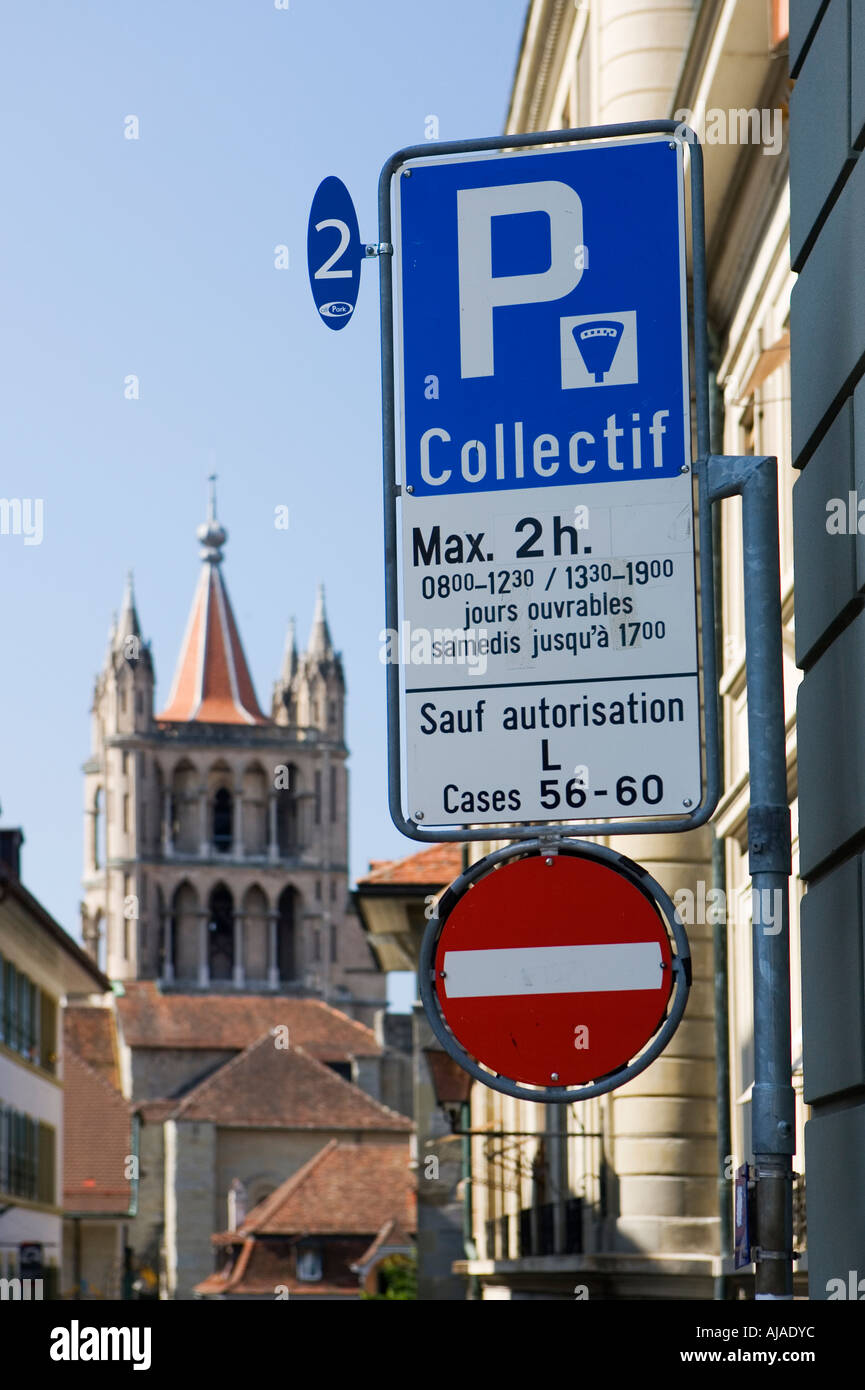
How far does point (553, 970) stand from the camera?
12.8 feet

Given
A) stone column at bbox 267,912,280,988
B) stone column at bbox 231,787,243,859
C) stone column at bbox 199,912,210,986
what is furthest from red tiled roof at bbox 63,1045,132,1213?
stone column at bbox 231,787,243,859

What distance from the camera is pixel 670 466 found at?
13.4 feet

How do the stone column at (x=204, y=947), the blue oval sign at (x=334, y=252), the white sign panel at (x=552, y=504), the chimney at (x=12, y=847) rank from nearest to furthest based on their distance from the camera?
the white sign panel at (x=552, y=504), the blue oval sign at (x=334, y=252), the chimney at (x=12, y=847), the stone column at (x=204, y=947)

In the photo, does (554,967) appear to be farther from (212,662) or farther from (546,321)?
(212,662)

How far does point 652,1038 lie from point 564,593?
0.80m

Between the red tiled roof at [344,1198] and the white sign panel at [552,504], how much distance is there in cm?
7936

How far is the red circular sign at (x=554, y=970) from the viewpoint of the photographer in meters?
3.83

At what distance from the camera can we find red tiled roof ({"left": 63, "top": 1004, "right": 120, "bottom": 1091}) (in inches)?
4461

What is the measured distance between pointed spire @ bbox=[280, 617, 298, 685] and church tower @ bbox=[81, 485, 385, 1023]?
2.59m

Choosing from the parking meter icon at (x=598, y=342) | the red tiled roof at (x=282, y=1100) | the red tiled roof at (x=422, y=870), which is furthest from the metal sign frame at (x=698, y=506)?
the red tiled roof at (x=282, y=1100)

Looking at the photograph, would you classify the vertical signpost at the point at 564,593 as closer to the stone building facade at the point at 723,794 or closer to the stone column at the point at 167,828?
the stone building facade at the point at 723,794

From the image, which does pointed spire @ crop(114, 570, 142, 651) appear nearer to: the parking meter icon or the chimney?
the chimney
